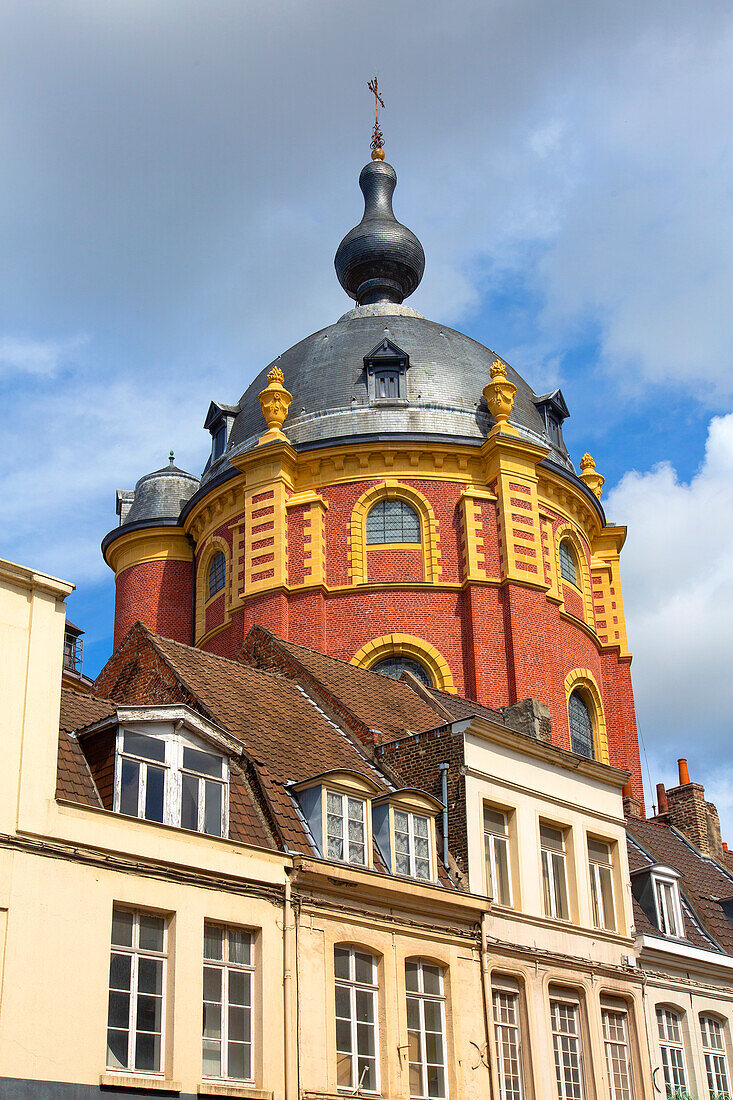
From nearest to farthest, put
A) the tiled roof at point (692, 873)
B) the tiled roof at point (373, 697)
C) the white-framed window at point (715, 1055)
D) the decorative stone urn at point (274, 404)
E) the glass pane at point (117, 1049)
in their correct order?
1. the glass pane at point (117, 1049)
2. the white-framed window at point (715, 1055)
3. the tiled roof at point (373, 697)
4. the tiled roof at point (692, 873)
5. the decorative stone urn at point (274, 404)

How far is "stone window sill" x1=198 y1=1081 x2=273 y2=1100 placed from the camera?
15250 mm

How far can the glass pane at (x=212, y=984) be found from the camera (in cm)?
1594

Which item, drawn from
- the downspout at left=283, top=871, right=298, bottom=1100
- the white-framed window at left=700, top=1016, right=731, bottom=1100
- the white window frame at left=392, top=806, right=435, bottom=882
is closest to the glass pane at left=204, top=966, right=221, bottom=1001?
the downspout at left=283, top=871, right=298, bottom=1100

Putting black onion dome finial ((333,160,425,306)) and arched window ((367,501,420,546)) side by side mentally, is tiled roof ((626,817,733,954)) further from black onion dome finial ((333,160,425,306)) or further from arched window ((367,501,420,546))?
black onion dome finial ((333,160,425,306))

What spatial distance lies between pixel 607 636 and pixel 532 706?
13.9 meters

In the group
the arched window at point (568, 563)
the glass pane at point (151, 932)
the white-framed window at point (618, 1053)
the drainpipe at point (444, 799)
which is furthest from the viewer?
the arched window at point (568, 563)

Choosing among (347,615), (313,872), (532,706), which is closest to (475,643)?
(347,615)

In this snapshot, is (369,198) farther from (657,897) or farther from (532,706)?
(657,897)

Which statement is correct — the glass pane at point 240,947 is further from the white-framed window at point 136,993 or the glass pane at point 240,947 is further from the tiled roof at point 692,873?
the tiled roof at point 692,873

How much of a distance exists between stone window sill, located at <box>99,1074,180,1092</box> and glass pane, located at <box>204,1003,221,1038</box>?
901 mm

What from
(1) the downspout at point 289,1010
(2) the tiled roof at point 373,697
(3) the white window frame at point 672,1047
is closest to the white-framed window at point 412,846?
(1) the downspout at point 289,1010

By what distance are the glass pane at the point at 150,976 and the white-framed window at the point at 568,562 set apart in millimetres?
25899

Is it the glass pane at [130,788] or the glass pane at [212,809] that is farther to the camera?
the glass pane at [212,809]

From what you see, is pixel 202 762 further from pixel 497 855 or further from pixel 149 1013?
pixel 497 855
